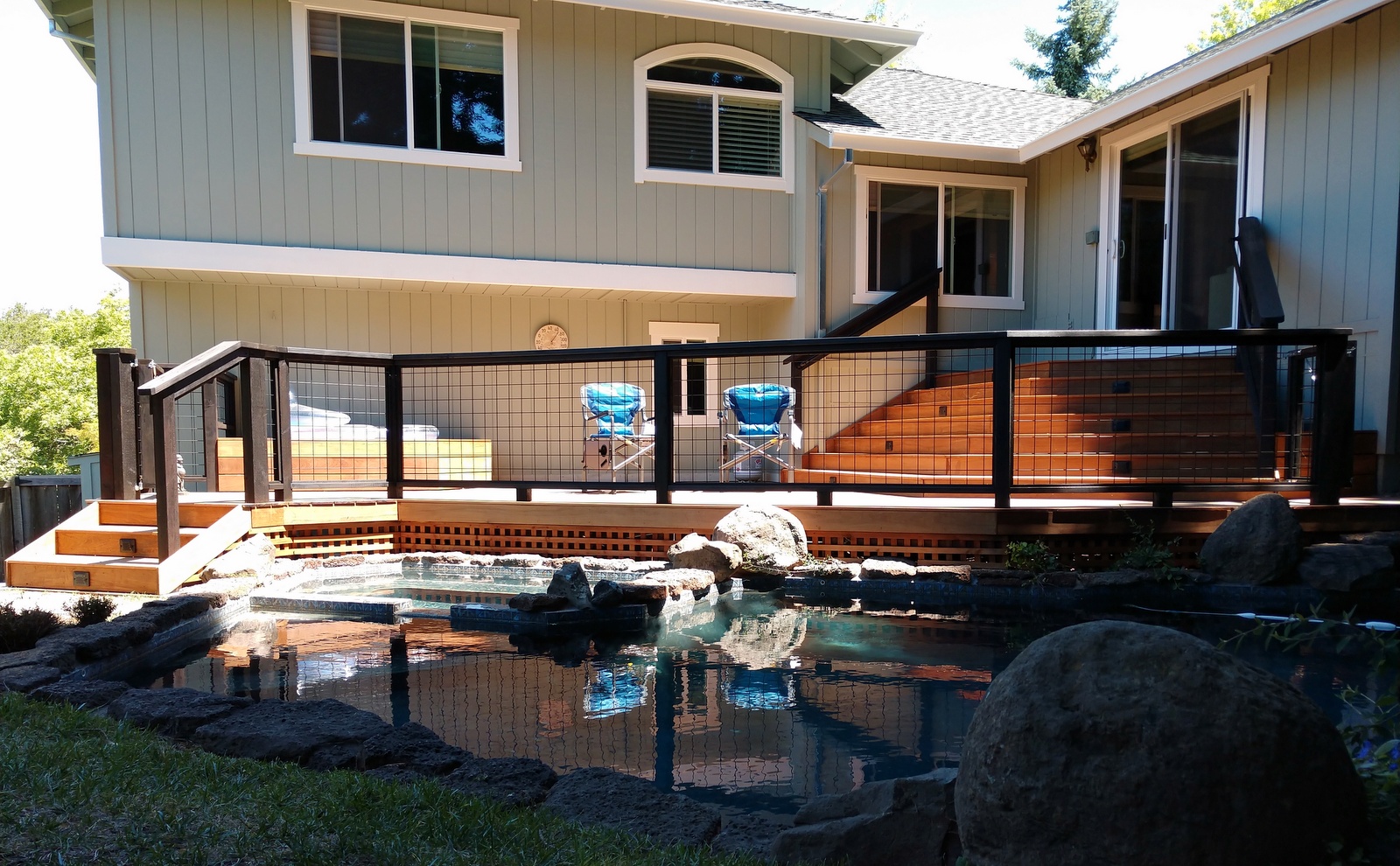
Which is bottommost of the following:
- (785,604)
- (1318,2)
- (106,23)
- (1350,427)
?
(785,604)

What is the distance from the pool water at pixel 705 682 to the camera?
285 centimetres

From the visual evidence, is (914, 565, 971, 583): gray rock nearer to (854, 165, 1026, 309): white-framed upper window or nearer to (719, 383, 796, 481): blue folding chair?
(719, 383, 796, 481): blue folding chair

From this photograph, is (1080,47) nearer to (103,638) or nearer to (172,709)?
(103,638)

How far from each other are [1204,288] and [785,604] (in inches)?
214

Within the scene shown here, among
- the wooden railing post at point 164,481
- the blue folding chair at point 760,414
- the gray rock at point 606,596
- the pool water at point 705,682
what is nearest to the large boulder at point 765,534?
the pool water at point 705,682

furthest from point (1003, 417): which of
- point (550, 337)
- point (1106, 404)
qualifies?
point (550, 337)

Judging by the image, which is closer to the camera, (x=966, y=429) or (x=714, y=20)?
(x=966, y=429)

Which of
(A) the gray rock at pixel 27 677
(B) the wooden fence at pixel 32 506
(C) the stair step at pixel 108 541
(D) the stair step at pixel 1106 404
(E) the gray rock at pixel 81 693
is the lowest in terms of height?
(B) the wooden fence at pixel 32 506

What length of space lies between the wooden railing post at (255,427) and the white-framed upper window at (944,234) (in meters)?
6.15

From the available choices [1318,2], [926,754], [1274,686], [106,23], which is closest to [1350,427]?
[1318,2]

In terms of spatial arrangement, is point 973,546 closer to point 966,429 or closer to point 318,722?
point 966,429

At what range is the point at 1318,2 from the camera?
6246 millimetres

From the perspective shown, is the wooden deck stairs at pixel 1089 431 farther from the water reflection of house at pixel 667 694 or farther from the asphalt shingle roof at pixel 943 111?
the asphalt shingle roof at pixel 943 111

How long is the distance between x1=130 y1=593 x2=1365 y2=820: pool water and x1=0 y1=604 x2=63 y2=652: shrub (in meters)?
0.51
